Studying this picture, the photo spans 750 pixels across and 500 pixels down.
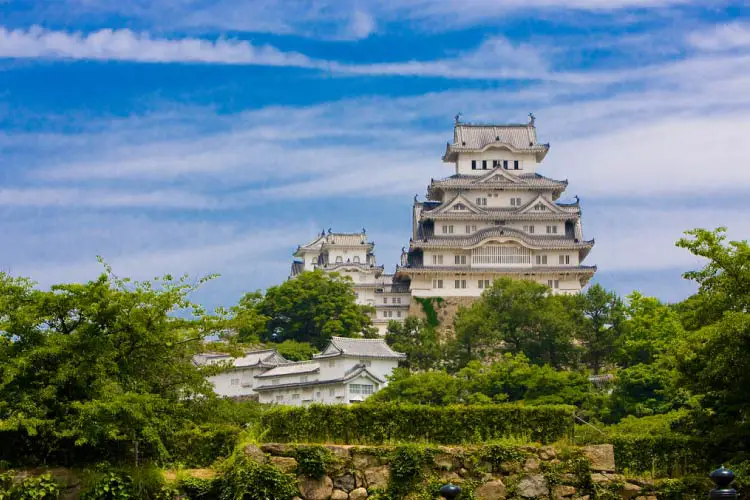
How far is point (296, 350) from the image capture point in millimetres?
73938

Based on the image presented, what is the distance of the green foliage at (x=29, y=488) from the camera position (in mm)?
22312

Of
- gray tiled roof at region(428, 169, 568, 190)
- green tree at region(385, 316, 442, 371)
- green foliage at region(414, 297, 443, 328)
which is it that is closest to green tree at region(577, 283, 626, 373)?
green tree at region(385, 316, 442, 371)

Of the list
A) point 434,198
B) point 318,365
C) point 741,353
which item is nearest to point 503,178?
point 434,198

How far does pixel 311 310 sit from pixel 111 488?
53825 mm

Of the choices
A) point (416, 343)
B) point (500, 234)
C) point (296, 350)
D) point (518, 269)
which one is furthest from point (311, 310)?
point (518, 269)

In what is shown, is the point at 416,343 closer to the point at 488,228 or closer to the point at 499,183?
the point at 488,228

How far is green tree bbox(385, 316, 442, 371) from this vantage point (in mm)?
67500

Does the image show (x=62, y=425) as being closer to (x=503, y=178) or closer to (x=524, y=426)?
(x=524, y=426)

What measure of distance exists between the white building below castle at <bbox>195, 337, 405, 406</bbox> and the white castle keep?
54.7 ft

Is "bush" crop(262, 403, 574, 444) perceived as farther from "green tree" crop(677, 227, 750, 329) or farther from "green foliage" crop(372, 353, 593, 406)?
"green foliage" crop(372, 353, 593, 406)

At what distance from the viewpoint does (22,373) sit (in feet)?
75.6

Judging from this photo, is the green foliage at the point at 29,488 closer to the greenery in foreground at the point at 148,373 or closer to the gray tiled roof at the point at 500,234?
the greenery in foreground at the point at 148,373

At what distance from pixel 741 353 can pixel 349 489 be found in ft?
27.4

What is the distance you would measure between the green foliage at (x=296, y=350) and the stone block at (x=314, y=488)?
1957 inches
